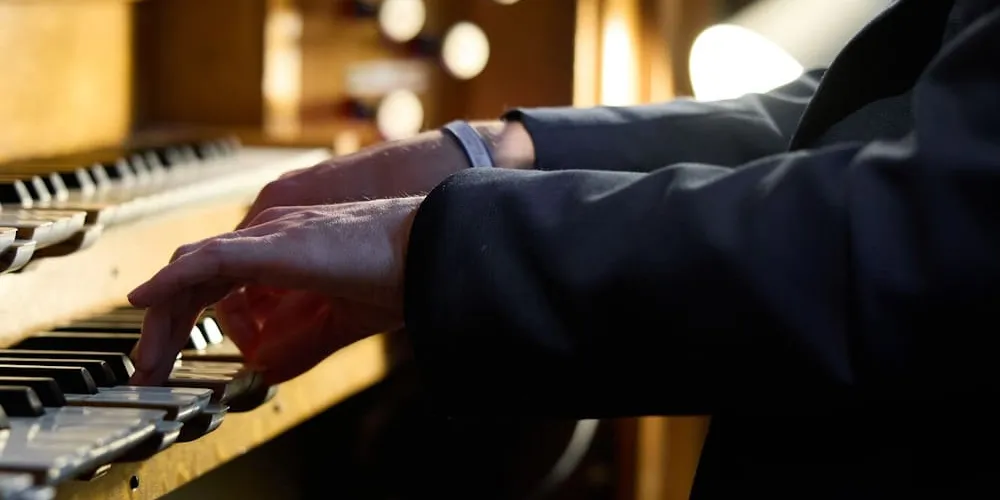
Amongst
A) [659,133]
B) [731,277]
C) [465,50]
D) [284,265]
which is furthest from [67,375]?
[465,50]

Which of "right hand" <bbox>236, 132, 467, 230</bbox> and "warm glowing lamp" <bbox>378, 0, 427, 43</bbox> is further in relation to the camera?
"warm glowing lamp" <bbox>378, 0, 427, 43</bbox>

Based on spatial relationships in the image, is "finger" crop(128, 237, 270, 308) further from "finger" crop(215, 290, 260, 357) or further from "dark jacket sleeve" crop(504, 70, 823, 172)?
"dark jacket sleeve" crop(504, 70, 823, 172)

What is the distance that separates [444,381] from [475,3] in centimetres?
148

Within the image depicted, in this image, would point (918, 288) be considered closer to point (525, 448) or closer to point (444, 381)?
point (444, 381)

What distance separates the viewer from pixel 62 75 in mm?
1468

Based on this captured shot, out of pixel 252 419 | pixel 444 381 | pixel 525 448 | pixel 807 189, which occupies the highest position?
pixel 807 189

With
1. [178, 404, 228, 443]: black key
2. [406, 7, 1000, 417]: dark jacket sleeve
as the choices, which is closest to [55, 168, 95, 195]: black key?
[178, 404, 228, 443]: black key

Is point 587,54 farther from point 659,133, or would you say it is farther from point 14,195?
point 14,195

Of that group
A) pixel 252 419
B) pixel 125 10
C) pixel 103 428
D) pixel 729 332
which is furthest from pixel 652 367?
pixel 125 10

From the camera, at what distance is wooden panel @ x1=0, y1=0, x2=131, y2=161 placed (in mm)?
1364

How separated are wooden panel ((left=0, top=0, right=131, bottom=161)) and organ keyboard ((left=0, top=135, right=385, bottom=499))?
0.30 ft

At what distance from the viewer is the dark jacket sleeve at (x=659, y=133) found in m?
1.07

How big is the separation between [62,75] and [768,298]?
110 cm

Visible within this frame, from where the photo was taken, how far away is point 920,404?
66 cm
